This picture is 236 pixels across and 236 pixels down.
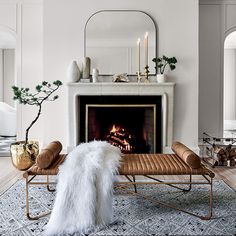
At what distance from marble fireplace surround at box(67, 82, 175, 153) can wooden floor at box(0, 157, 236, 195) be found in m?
0.77

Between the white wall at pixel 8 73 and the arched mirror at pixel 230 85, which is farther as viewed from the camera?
the white wall at pixel 8 73

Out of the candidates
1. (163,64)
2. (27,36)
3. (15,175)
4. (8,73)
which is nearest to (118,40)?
→ (163,64)

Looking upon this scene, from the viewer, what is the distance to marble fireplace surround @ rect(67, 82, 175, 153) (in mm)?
4207

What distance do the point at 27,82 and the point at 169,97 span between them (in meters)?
2.36

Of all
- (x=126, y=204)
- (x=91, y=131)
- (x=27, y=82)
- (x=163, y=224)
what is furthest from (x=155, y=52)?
(x=163, y=224)

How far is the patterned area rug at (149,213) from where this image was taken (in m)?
2.06

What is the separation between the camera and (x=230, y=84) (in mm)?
8391

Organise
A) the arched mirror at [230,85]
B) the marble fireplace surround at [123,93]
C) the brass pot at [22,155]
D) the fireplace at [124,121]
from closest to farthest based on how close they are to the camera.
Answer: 1. the brass pot at [22,155]
2. the marble fireplace surround at [123,93]
3. the fireplace at [124,121]
4. the arched mirror at [230,85]

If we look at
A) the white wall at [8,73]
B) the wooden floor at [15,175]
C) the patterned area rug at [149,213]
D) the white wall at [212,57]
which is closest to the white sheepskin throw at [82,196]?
the patterned area rug at [149,213]

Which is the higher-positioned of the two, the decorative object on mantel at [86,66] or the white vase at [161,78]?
the decorative object on mantel at [86,66]

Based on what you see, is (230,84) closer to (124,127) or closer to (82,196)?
(124,127)

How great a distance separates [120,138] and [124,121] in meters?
0.27

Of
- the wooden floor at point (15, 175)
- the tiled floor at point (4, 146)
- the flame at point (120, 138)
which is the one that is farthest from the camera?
the tiled floor at point (4, 146)

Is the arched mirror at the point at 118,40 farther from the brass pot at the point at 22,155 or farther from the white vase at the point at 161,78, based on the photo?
the brass pot at the point at 22,155
